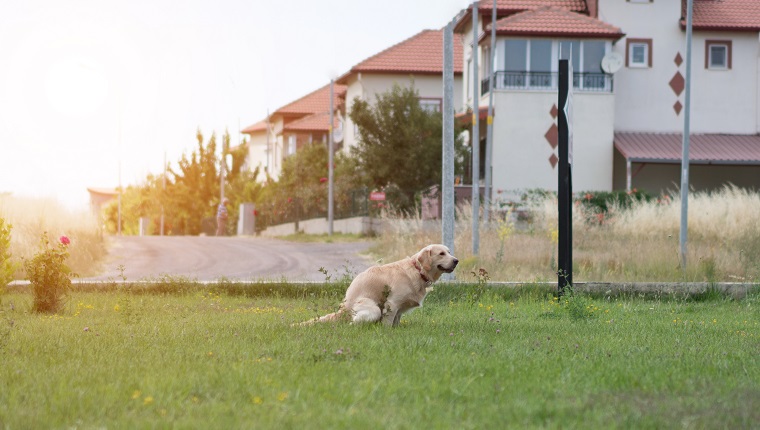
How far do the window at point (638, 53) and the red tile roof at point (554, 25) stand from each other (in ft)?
7.37

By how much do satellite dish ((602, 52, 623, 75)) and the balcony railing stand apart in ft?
2.63

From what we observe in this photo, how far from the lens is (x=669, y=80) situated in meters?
43.3

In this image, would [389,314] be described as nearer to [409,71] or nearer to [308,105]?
[409,71]

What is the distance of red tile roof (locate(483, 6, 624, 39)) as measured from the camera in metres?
40.4

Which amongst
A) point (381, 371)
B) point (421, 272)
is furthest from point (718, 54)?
point (381, 371)

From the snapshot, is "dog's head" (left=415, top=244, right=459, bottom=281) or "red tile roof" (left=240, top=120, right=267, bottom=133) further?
"red tile roof" (left=240, top=120, right=267, bottom=133)

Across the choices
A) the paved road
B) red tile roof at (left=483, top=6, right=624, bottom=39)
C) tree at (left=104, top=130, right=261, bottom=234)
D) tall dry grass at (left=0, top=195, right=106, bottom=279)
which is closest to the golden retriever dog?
the paved road

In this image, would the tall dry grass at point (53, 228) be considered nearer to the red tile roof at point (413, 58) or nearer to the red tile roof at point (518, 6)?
the red tile roof at point (518, 6)

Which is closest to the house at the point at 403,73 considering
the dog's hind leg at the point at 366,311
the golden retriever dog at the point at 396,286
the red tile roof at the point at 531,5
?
the red tile roof at the point at 531,5

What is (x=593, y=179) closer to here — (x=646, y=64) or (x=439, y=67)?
(x=646, y=64)

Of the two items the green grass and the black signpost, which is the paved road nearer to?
the black signpost

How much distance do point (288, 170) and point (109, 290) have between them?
153 feet

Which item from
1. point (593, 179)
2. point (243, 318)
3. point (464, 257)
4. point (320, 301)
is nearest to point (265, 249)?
point (464, 257)

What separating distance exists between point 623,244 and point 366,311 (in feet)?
40.5
